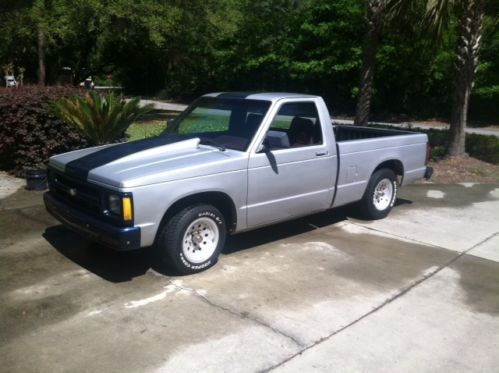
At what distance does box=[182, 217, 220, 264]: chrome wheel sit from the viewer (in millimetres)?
4875

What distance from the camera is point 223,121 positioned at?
588 centimetres

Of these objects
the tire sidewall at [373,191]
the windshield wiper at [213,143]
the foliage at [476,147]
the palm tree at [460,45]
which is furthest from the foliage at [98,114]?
the foliage at [476,147]

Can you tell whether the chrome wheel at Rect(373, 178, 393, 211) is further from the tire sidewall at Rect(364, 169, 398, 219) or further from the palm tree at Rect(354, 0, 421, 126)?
the palm tree at Rect(354, 0, 421, 126)

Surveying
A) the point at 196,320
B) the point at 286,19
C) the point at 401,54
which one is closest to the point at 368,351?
the point at 196,320

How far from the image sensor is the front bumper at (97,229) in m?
4.34

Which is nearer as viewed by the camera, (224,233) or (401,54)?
(224,233)

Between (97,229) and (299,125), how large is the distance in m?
2.76

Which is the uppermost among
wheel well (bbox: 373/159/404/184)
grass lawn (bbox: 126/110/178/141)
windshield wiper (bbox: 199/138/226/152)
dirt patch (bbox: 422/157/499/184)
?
windshield wiper (bbox: 199/138/226/152)

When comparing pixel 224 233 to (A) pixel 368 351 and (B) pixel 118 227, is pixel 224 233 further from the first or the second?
(A) pixel 368 351

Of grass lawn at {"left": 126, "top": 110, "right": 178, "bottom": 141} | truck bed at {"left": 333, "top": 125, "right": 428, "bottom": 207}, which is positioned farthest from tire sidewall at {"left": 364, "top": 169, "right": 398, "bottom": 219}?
grass lawn at {"left": 126, "top": 110, "right": 178, "bottom": 141}

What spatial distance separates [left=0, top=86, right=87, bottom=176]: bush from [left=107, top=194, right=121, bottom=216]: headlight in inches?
179

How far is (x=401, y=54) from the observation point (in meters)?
20.6

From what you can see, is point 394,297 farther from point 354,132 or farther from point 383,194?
point 354,132

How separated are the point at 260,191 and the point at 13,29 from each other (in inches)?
523
